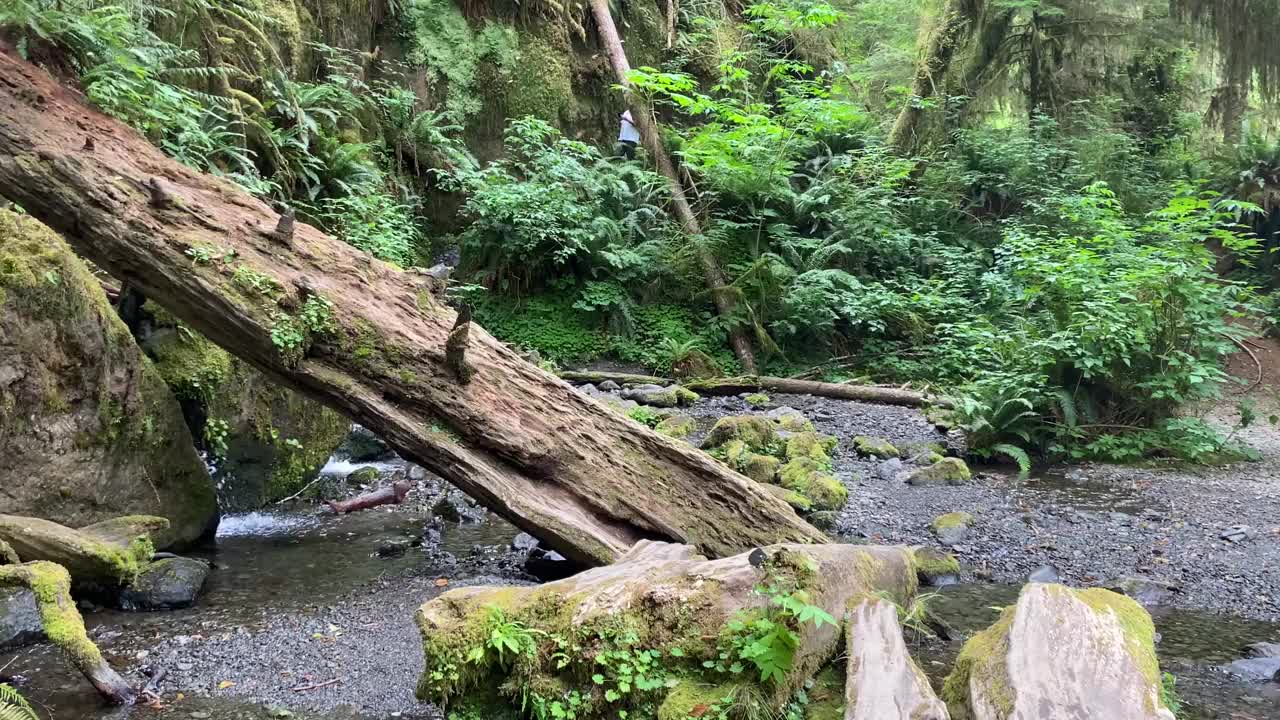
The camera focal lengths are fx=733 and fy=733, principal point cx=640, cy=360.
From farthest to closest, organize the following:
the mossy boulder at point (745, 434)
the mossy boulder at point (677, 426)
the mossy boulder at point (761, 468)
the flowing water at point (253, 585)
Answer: the mossy boulder at point (677, 426), the mossy boulder at point (745, 434), the mossy boulder at point (761, 468), the flowing water at point (253, 585)

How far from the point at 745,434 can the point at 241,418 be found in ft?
15.5

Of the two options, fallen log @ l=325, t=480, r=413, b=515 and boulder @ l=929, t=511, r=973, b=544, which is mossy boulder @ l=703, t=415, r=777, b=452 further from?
fallen log @ l=325, t=480, r=413, b=515

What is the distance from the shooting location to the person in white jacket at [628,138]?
1503cm

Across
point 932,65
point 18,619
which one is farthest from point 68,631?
point 932,65

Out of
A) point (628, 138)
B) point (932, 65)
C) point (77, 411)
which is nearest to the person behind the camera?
point (77, 411)

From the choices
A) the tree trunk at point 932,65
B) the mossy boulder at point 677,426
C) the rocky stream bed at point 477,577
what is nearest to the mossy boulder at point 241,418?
the rocky stream bed at point 477,577

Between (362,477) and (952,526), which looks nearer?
(952,526)

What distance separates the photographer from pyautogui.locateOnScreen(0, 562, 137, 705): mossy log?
2.95 meters

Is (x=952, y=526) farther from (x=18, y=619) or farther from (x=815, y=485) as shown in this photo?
(x=18, y=619)

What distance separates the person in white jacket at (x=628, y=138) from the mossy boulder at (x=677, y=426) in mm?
7959

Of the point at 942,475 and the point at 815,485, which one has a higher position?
the point at 815,485

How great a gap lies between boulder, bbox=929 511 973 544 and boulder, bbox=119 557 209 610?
5.07 metres

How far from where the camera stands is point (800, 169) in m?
15.2

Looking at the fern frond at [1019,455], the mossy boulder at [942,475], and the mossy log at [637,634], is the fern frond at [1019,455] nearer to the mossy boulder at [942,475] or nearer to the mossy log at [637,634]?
the mossy boulder at [942,475]
